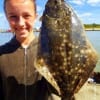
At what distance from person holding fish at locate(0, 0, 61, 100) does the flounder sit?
36cm

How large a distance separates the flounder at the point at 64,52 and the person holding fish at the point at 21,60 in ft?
1.17

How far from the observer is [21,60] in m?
4.22

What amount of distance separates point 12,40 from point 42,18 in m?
0.74

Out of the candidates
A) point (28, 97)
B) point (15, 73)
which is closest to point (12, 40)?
point (15, 73)

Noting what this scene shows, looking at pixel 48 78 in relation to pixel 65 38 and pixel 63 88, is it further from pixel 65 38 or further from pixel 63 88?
pixel 65 38

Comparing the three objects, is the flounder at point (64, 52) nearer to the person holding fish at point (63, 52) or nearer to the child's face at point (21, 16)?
the person holding fish at point (63, 52)

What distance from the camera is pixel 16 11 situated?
158 inches

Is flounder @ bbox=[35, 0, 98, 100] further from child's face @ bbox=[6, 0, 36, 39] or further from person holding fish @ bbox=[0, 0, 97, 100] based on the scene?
child's face @ bbox=[6, 0, 36, 39]

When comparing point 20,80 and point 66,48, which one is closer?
point 66,48

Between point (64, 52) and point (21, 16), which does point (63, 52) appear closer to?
point (64, 52)

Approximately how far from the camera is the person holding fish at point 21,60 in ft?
13.1

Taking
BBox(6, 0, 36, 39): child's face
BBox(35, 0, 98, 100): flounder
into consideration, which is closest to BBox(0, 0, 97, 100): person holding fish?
BBox(35, 0, 98, 100): flounder

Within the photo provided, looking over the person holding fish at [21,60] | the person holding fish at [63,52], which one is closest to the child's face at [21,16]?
the person holding fish at [21,60]

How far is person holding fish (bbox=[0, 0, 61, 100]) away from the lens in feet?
13.1
